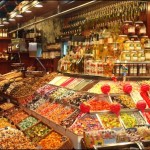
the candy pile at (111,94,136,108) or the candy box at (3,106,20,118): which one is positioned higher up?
the candy pile at (111,94,136,108)

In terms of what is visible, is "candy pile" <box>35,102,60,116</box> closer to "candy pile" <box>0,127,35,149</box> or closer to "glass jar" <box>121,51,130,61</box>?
"candy pile" <box>0,127,35,149</box>

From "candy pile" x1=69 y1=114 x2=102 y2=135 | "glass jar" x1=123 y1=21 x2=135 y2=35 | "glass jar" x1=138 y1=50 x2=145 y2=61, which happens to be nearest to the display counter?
"candy pile" x1=69 y1=114 x2=102 y2=135

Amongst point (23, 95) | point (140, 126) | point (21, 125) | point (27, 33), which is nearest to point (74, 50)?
point (23, 95)

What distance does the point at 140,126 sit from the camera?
4.38 m

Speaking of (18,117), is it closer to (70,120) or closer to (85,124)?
(70,120)

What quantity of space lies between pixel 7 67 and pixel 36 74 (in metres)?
4.31

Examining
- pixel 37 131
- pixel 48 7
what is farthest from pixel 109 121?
pixel 48 7

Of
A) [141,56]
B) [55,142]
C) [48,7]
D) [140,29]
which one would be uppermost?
[48,7]

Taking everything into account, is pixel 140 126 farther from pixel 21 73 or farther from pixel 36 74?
pixel 21 73

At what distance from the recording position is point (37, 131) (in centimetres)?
505

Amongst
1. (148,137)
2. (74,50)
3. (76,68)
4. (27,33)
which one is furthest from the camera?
(27,33)

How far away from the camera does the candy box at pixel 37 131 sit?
476 centimetres

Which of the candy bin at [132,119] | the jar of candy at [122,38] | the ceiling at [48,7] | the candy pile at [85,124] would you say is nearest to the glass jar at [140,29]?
the jar of candy at [122,38]

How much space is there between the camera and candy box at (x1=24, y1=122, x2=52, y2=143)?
4758 mm
